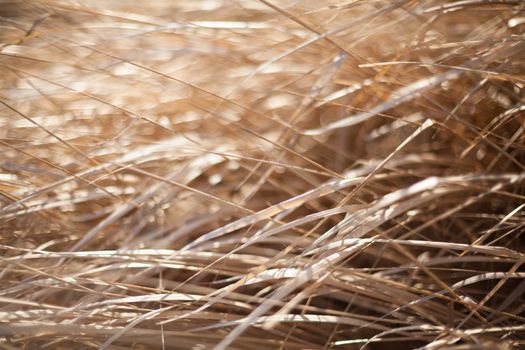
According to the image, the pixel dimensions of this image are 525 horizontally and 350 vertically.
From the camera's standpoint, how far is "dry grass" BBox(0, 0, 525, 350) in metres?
0.61

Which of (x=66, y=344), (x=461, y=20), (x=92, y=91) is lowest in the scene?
(x=66, y=344)

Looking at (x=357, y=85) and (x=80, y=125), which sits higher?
(x=357, y=85)

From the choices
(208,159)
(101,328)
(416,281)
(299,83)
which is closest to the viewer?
(101,328)

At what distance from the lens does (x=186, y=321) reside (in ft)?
2.15

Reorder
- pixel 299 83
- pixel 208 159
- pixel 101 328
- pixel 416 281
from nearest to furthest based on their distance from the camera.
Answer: pixel 101 328
pixel 416 281
pixel 208 159
pixel 299 83

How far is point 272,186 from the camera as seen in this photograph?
2.79ft

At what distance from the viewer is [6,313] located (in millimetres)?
611

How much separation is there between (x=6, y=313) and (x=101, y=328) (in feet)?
0.31

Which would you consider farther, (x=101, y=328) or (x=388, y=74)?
(x=388, y=74)

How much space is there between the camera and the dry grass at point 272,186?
61 centimetres

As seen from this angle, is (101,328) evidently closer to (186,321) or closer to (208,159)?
(186,321)

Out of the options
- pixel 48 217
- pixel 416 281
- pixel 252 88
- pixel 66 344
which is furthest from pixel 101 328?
pixel 252 88

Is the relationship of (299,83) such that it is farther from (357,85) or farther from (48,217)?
(48,217)

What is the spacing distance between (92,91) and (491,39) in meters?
0.56
